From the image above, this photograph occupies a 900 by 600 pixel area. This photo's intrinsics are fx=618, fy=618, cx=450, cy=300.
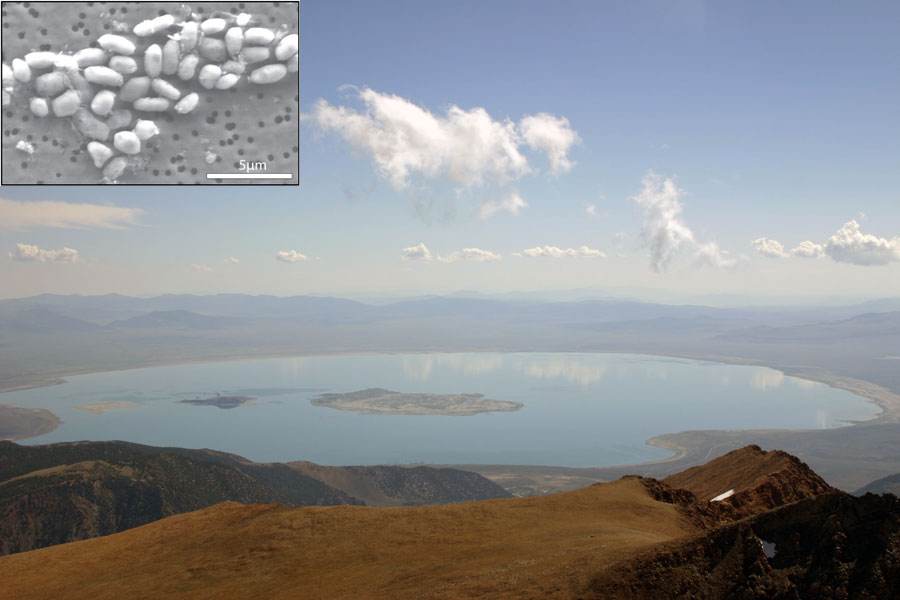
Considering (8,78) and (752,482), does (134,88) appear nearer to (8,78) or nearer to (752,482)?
(8,78)

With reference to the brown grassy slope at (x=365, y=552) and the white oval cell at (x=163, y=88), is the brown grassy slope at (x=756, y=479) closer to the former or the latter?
the brown grassy slope at (x=365, y=552)

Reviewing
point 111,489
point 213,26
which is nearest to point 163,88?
point 213,26

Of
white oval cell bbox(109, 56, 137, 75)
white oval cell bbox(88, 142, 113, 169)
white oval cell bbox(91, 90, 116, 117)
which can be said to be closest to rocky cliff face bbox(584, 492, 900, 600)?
white oval cell bbox(88, 142, 113, 169)

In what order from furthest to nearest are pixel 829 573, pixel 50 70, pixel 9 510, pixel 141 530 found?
pixel 9 510
pixel 141 530
pixel 50 70
pixel 829 573

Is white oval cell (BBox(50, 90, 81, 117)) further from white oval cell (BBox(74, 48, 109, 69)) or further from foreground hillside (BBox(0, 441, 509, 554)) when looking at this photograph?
foreground hillside (BBox(0, 441, 509, 554))

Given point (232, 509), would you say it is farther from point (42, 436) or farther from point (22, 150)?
point (42, 436)

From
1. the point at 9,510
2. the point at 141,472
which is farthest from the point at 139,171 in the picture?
the point at 141,472
